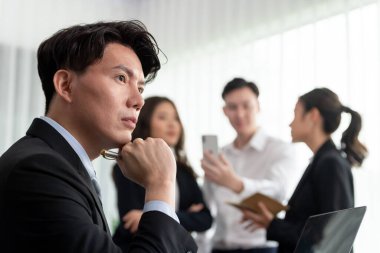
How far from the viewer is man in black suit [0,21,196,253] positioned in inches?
29.7

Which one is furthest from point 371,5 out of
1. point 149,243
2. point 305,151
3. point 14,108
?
point 14,108

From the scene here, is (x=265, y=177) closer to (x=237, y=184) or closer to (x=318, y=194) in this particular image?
(x=237, y=184)

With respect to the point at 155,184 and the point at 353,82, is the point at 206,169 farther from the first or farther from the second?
the point at 155,184

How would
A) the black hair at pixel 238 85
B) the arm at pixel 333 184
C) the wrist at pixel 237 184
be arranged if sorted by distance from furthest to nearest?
the black hair at pixel 238 85 < the wrist at pixel 237 184 < the arm at pixel 333 184

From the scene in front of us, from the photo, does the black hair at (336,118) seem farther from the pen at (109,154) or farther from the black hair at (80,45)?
the pen at (109,154)

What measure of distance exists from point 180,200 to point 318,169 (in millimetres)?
724

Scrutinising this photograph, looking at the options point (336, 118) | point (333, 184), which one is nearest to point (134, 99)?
point (333, 184)

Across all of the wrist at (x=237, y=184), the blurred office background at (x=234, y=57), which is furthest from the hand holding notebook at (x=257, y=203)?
the blurred office background at (x=234, y=57)

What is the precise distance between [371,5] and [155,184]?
6.80 feet

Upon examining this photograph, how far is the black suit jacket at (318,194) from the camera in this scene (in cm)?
174

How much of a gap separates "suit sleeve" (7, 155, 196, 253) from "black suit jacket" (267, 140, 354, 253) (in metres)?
1.08

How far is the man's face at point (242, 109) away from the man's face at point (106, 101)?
1.54 metres

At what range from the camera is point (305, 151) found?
273cm

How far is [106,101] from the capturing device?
101 centimetres
